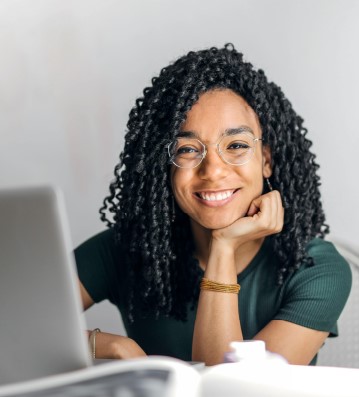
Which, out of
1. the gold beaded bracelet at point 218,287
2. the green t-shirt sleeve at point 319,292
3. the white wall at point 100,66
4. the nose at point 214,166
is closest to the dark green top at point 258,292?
the green t-shirt sleeve at point 319,292

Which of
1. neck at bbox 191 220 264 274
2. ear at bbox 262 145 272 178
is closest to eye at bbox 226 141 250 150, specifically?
ear at bbox 262 145 272 178

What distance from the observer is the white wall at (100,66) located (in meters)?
2.84

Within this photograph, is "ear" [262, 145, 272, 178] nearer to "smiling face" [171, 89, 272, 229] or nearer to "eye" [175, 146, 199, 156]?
"smiling face" [171, 89, 272, 229]

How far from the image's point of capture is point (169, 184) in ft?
6.39

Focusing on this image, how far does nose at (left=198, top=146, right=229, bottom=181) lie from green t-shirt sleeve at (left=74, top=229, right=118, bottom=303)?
0.37 m

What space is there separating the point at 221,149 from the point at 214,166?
0.04 metres

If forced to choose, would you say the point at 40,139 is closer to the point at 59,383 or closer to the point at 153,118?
the point at 153,118

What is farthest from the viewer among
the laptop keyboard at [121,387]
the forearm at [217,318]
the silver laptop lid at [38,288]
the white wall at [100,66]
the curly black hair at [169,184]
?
the white wall at [100,66]

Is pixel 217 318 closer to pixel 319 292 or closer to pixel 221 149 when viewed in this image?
pixel 319 292

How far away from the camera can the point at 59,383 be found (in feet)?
2.11

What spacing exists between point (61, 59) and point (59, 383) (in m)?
2.45

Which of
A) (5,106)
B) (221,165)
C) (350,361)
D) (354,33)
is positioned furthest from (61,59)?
(350,361)

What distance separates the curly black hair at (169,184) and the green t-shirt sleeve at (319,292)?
0.03m

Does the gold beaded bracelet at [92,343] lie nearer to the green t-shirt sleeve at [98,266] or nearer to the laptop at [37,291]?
the green t-shirt sleeve at [98,266]
